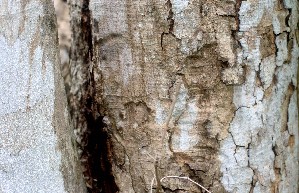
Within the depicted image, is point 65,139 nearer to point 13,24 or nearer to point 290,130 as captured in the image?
point 13,24

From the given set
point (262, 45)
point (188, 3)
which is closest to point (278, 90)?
point (262, 45)

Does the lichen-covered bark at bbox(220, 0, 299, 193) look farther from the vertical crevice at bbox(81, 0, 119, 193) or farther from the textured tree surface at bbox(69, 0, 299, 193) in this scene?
the vertical crevice at bbox(81, 0, 119, 193)

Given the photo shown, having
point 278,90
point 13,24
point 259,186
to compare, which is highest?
point 13,24

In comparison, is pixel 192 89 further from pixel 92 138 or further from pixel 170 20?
pixel 92 138

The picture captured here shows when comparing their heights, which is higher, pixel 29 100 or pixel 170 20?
pixel 170 20

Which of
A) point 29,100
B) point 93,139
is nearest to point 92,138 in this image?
point 93,139

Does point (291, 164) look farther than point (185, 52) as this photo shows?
Yes

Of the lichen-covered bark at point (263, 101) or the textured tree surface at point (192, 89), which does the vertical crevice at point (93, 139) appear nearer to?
→ the textured tree surface at point (192, 89)
